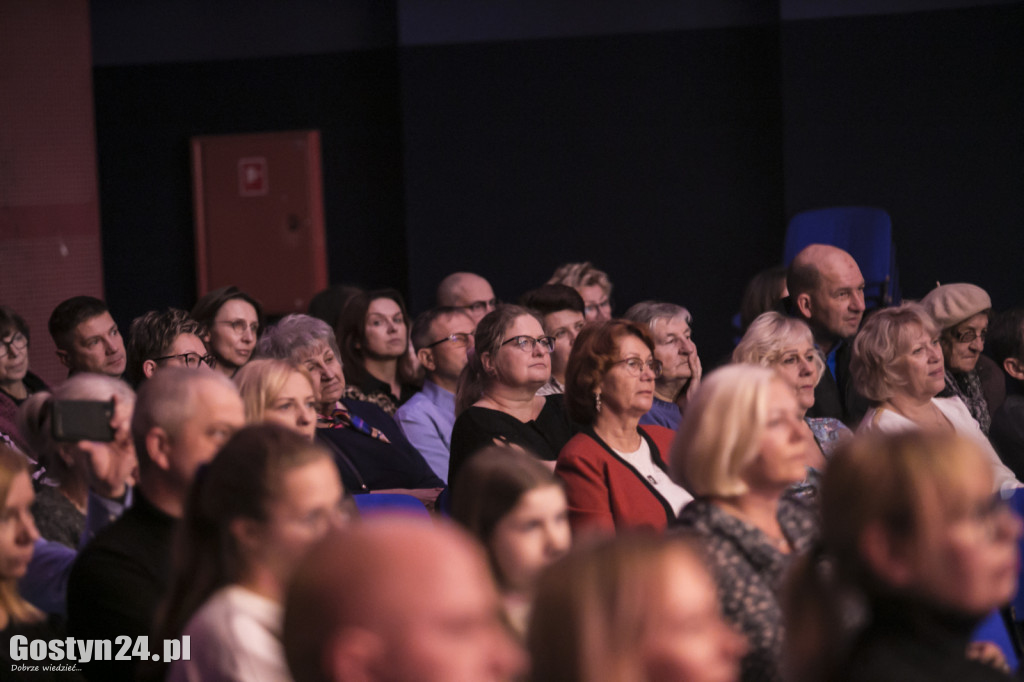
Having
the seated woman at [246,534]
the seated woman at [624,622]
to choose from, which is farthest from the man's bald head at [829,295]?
the seated woman at [624,622]

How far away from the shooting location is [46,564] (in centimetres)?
232

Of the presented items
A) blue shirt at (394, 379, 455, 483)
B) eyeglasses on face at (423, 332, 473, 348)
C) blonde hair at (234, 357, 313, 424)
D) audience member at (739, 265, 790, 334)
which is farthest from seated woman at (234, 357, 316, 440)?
audience member at (739, 265, 790, 334)

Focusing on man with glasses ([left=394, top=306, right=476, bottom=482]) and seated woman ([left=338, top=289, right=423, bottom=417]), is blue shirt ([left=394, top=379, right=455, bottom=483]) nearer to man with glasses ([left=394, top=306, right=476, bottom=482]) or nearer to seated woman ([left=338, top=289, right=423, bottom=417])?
man with glasses ([left=394, top=306, right=476, bottom=482])

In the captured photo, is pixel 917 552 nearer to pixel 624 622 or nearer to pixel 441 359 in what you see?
pixel 624 622

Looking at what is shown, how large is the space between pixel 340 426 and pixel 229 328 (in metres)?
0.69

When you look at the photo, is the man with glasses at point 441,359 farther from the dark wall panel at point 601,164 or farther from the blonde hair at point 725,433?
the dark wall panel at point 601,164

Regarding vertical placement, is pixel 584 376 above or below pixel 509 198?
below

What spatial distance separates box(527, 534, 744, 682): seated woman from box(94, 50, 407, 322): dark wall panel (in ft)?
19.6

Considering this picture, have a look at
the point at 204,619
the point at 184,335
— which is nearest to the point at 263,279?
the point at 184,335

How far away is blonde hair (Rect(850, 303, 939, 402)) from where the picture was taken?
363 cm

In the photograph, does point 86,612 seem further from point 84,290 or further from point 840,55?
point 840,55

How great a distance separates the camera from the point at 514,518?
2002 millimetres

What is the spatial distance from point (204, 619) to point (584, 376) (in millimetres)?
1858

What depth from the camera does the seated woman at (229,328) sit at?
429cm
